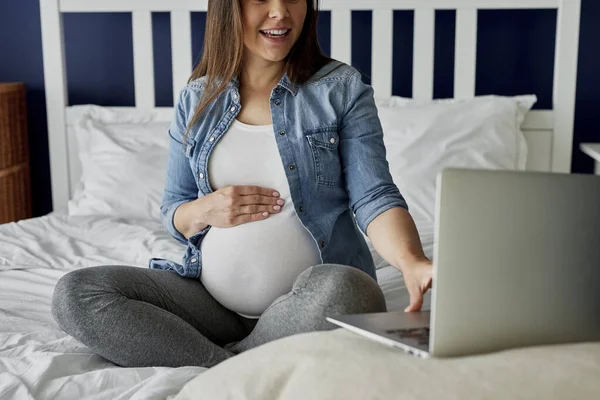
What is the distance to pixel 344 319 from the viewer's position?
3.00 ft

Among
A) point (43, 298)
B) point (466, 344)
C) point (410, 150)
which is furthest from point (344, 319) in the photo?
point (410, 150)

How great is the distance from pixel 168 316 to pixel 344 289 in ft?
0.89

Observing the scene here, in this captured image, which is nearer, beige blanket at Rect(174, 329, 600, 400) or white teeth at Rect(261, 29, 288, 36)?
beige blanket at Rect(174, 329, 600, 400)

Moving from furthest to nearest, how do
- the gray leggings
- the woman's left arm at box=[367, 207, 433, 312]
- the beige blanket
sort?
the gray leggings, the woman's left arm at box=[367, 207, 433, 312], the beige blanket

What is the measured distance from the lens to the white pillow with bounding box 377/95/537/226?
234 centimetres

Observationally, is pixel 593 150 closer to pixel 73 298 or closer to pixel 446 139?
pixel 446 139

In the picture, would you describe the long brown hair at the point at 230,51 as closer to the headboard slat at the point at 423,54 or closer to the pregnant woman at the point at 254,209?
the pregnant woman at the point at 254,209

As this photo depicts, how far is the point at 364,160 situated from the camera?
1413mm

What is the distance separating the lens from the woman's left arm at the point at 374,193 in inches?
47.7

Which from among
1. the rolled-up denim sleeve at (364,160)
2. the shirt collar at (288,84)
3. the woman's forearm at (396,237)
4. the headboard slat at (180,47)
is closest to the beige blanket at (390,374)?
the woman's forearm at (396,237)

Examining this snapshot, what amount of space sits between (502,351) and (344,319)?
18 centimetres

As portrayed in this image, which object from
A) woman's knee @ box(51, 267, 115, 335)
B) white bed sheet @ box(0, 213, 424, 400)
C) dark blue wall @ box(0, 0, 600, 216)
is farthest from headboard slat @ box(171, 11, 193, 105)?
woman's knee @ box(51, 267, 115, 335)

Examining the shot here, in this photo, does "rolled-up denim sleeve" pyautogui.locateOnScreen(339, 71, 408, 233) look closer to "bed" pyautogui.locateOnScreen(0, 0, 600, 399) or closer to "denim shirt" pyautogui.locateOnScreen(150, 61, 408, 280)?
"denim shirt" pyautogui.locateOnScreen(150, 61, 408, 280)

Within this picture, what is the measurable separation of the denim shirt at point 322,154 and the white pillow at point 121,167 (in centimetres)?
92
